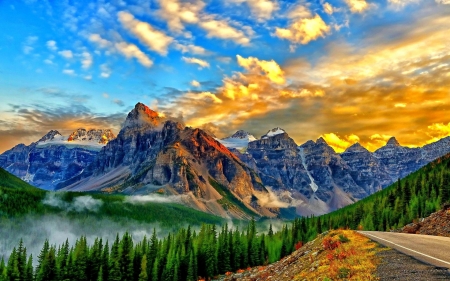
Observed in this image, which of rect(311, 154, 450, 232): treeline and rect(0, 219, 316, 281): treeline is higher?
rect(311, 154, 450, 232): treeline

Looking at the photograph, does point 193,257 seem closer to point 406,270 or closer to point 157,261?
point 157,261

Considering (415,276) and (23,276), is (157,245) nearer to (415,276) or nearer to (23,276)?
(23,276)

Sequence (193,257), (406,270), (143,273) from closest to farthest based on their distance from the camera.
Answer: (406,270) < (143,273) < (193,257)

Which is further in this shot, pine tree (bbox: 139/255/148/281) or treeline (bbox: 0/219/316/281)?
treeline (bbox: 0/219/316/281)

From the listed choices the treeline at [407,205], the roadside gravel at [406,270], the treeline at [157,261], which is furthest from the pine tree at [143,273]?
the roadside gravel at [406,270]

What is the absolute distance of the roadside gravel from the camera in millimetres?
18362

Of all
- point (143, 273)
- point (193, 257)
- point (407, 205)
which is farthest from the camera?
point (193, 257)

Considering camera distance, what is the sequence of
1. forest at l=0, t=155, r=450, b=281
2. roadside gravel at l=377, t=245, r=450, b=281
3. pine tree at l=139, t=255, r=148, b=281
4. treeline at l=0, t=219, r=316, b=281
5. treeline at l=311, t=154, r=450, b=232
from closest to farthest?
roadside gravel at l=377, t=245, r=450, b=281
treeline at l=311, t=154, r=450, b=232
pine tree at l=139, t=255, r=148, b=281
forest at l=0, t=155, r=450, b=281
treeline at l=0, t=219, r=316, b=281

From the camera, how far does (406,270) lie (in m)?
20.5

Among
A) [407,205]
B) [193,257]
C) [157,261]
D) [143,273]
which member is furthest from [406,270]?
[157,261]

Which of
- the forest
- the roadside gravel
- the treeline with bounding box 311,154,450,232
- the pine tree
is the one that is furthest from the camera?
the forest

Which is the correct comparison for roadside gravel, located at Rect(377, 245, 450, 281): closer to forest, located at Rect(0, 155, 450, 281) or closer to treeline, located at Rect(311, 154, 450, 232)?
treeline, located at Rect(311, 154, 450, 232)

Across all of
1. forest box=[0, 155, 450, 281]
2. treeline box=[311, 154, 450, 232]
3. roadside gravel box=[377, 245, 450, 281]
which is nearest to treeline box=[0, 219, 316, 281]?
forest box=[0, 155, 450, 281]

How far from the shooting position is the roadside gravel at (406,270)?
18.4m
